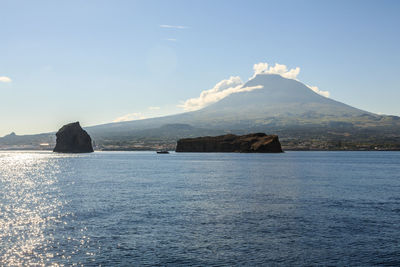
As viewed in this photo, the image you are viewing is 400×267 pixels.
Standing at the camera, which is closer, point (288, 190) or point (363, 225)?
point (363, 225)

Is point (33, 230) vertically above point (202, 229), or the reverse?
point (33, 230)

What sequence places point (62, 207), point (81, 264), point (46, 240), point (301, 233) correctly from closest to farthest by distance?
1. point (81, 264)
2. point (46, 240)
3. point (301, 233)
4. point (62, 207)

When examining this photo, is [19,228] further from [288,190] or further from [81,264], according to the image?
[288,190]

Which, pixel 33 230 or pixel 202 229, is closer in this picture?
pixel 202 229

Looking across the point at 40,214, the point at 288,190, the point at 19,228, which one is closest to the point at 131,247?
the point at 19,228

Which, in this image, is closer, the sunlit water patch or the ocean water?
the ocean water

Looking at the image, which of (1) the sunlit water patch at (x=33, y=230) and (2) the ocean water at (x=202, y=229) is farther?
(1) the sunlit water patch at (x=33, y=230)

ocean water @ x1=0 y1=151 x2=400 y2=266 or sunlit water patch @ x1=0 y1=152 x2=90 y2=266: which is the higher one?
sunlit water patch @ x1=0 y1=152 x2=90 y2=266

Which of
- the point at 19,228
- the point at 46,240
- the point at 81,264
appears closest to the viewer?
the point at 81,264

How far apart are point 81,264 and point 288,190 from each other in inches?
1726

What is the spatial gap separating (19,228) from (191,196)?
82.8 ft

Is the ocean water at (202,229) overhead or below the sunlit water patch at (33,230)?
below

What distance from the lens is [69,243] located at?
29.4m

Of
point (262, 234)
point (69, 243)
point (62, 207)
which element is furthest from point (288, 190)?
point (69, 243)
